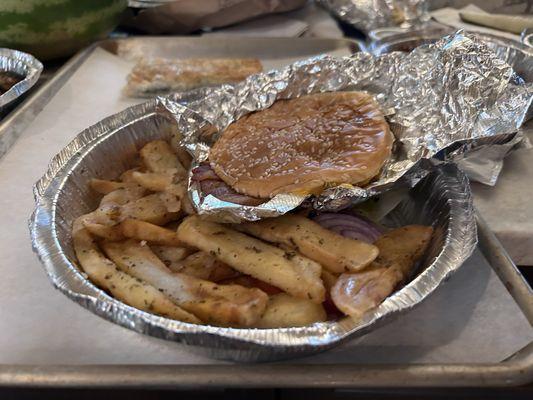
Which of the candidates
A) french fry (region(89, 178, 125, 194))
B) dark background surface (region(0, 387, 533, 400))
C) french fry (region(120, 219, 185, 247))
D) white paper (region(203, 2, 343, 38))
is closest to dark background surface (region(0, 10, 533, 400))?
dark background surface (region(0, 387, 533, 400))

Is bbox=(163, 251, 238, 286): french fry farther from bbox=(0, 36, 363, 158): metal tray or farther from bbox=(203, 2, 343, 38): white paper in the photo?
bbox=(203, 2, 343, 38): white paper

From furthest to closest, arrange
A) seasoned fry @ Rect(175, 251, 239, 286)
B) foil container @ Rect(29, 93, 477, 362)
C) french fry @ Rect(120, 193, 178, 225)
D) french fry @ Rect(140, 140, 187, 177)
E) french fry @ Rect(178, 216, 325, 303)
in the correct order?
french fry @ Rect(140, 140, 187, 177), french fry @ Rect(120, 193, 178, 225), seasoned fry @ Rect(175, 251, 239, 286), french fry @ Rect(178, 216, 325, 303), foil container @ Rect(29, 93, 477, 362)

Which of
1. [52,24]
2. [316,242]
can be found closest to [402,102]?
[316,242]

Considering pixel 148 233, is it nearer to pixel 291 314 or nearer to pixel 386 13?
pixel 291 314

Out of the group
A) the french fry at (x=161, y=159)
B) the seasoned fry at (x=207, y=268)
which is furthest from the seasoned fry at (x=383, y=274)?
the french fry at (x=161, y=159)

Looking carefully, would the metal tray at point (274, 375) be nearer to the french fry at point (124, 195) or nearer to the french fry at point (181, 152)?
the french fry at point (124, 195)

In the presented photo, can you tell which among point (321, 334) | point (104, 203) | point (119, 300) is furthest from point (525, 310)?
point (104, 203)
